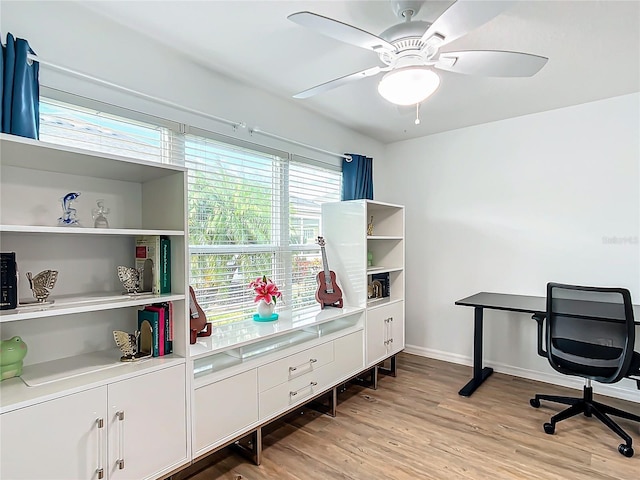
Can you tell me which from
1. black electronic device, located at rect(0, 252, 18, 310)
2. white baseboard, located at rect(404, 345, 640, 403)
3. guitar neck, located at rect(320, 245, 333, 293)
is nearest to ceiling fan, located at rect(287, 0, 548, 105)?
black electronic device, located at rect(0, 252, 18, 310)

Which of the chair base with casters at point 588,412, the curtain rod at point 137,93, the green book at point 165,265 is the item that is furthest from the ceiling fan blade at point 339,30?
the chair base with casters at point 588,412

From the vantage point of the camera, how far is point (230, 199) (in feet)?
8.77

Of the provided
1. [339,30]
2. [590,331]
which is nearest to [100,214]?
[339,30]

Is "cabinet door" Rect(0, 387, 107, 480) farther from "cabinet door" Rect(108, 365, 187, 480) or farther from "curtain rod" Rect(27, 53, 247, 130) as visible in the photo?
"curtain rod" Rect(27, 53, 247, 130)

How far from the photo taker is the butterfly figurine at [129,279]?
1799 millimetres

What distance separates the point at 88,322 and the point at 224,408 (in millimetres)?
831

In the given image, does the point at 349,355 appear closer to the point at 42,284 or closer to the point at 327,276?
the point at 327,276

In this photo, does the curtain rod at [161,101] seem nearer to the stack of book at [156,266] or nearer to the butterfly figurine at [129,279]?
the stack of book at [156,266]

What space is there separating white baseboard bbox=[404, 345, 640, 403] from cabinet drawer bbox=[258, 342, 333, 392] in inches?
Result: 71.1

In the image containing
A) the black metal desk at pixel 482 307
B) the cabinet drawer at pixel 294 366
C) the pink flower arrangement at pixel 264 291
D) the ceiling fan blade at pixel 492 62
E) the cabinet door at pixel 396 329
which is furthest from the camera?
the cabinet door at pixel 396 329

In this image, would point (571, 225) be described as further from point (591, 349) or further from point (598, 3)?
point (598, 3)

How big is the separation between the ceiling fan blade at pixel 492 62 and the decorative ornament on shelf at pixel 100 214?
5.91ft

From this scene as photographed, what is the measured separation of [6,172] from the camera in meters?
1.62

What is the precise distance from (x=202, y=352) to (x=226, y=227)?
1.00 metres
